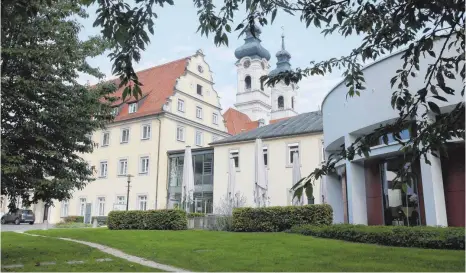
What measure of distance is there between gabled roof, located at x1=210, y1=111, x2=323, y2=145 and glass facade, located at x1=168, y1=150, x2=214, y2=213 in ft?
7.03

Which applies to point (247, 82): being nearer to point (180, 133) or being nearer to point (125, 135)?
point (180, 133)

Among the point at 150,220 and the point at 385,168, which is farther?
the point at 150,220

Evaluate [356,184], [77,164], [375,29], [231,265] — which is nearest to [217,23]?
[375,29]

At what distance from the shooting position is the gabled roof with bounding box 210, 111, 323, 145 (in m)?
31.7

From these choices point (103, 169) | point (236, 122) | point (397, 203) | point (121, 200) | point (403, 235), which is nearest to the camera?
point (403, 235)

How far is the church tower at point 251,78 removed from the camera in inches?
2739

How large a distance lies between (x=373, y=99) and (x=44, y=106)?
34.5ft

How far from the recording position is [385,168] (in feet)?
55.1

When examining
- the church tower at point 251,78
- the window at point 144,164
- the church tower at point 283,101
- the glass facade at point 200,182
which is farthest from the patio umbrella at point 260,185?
the church tower at point 283,101

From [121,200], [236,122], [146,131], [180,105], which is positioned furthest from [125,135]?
[236,122]

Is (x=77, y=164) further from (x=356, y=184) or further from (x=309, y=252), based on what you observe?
(x=356, y=184)

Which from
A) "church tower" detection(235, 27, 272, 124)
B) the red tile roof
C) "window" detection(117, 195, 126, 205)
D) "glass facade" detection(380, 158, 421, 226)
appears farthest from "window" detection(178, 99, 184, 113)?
"church tower" detection(235, 27, 272, 124)

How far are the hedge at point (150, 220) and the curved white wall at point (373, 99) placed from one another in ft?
30.1

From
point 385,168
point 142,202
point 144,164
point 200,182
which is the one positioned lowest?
point 142,202
